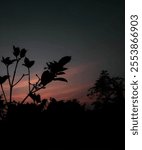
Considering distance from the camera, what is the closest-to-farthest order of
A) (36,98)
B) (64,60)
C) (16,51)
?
1. (64,60)
2. (36,98)
3. (16,51)

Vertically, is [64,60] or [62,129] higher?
[64,60]

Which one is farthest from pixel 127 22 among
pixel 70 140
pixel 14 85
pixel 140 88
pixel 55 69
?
pixel 70 140

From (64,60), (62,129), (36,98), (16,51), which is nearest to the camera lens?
(62,129)

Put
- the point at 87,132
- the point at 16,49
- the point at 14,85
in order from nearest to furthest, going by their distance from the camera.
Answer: the point at 87,132 < the point at 14,85 < the point at 16,49

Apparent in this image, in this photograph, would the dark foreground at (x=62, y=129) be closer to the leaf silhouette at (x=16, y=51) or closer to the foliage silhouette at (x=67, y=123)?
the foliage silhouette at (x=67, y=123)

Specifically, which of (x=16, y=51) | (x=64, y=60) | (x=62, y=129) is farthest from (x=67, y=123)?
(x=16, y=51)

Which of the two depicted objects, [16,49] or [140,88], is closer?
[16,49]

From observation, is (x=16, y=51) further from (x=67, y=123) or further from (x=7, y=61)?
(x=67, y=123)

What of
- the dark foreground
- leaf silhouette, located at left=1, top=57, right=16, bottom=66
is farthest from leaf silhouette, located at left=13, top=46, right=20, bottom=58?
the dark foreground

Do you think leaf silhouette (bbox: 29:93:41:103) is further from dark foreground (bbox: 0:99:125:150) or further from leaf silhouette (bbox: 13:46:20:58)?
leaf silhouette (bbox: 13:46:20:58)

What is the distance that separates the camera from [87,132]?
8.32ft

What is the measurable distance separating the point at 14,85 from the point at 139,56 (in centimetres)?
232

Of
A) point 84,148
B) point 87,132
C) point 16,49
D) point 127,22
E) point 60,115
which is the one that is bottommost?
point 84,148

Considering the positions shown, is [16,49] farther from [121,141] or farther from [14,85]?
[121,141]
